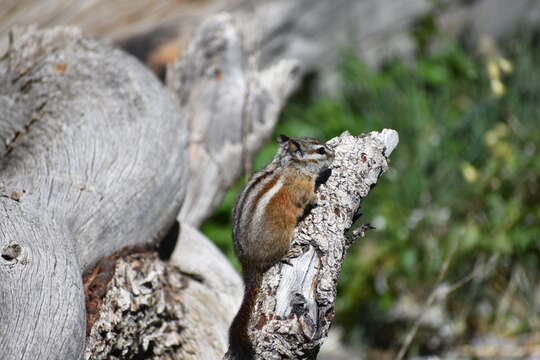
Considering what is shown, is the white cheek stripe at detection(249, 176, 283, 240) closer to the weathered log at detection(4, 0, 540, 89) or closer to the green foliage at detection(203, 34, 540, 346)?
the weathered log at detection(4, 0, 540, 89)

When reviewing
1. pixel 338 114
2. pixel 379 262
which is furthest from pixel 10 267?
pixel 338 114

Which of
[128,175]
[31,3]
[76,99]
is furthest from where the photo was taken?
[31,3]

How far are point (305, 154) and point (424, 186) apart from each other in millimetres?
2618

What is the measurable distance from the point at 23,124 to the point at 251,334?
197cm

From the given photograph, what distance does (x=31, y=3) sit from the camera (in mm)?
5629

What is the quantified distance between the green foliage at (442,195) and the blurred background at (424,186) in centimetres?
1

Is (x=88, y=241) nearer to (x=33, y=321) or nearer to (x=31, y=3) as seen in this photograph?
(x=33, y=321)

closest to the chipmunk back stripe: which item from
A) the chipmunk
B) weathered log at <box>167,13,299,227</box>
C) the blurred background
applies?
the chipmunk

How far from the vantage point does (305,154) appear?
331 cm

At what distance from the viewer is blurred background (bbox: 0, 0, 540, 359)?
Result: 17.2 ft

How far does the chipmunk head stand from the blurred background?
1694 millimetres

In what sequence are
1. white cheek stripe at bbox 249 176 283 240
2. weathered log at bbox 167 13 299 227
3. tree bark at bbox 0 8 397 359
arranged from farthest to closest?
weathered log at bbox 167 13 299 227, white cheek stripe at bbox 249 176 283 240, tree bark at bbox 0 8 397 359

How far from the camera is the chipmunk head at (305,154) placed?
3.13 m

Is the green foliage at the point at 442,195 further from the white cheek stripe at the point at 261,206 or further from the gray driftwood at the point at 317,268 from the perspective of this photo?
the gray driftwood at the point at 317,268
